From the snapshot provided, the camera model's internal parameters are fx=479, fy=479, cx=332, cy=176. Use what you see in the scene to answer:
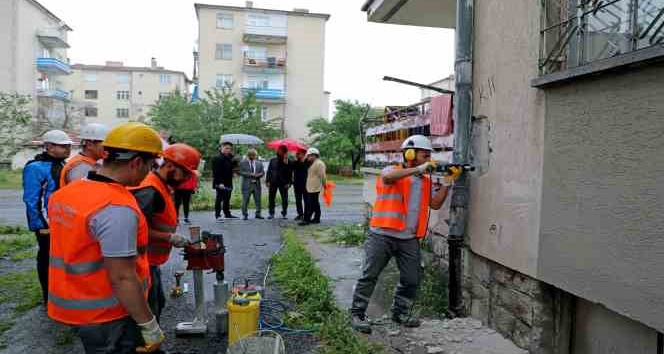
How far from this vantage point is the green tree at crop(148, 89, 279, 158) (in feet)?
93.5

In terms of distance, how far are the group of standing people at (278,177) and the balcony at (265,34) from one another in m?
32.0

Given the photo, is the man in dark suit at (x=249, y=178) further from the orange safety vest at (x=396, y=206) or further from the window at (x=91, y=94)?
the window at (x=91, y=94)

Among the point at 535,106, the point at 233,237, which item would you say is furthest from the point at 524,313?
the point at 233,237

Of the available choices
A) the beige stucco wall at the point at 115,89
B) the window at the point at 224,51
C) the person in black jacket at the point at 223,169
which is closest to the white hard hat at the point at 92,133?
the person in black jacket at the point at 223,169

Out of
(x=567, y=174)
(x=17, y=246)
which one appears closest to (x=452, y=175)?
(x=567, y=174)

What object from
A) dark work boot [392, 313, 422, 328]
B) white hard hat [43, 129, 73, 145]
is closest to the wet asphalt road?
dark work boot [392, 313, 422, 328]

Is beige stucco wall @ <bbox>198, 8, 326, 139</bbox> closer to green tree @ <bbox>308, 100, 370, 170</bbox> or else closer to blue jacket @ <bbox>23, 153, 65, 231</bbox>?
green tree @ <bbox>308, 100, 370, 170</bbox>

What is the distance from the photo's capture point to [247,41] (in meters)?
41.5

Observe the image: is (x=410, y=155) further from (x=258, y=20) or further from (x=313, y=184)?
(x=258, y=20)

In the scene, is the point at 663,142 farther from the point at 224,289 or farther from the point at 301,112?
the point at 301,112

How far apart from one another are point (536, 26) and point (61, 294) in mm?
3614

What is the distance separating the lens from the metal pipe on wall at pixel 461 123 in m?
4.66

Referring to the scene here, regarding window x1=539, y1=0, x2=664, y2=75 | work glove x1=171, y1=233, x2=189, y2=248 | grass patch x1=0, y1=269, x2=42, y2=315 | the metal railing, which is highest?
the metal railing

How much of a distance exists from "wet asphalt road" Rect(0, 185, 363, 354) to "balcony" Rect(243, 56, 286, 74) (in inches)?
1187
